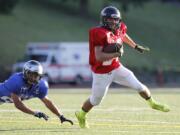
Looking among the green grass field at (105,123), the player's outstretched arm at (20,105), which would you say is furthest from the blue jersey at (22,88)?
the green grass field at (105,123)

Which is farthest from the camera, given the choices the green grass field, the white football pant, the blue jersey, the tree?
the tree

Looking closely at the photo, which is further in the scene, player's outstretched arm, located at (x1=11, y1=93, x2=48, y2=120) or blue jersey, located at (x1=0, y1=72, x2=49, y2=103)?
blue jersey, located at (x1=0, y1=72, x2=49, y2=103)

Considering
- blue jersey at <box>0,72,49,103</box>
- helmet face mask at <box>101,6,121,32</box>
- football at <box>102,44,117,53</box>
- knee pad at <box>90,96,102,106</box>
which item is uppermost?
helmet face mask at <box>101,6,121,32</box>

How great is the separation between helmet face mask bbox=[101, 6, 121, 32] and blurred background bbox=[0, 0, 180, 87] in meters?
31.1

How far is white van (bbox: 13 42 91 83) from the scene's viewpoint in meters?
41.1

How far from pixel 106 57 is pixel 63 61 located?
92.8 ft

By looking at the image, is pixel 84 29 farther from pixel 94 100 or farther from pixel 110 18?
pixel 110 18

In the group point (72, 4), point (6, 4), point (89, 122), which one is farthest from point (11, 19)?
point (89, 122)

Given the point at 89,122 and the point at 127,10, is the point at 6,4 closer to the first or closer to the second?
the point at 127,10

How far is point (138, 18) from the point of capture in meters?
67.6

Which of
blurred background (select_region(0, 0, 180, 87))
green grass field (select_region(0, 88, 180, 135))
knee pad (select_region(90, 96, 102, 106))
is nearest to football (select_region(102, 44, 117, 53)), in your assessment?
knee pad (select_region(90, 96, 102, 106))

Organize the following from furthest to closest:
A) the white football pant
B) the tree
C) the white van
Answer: the tree, the white van, the white football pant

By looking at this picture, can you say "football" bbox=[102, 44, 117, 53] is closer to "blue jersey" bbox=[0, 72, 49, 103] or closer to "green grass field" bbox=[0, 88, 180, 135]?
"blue jersey" bbox=[0, 72, 49, 103]

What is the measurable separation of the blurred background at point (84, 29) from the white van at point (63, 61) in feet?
11.8
